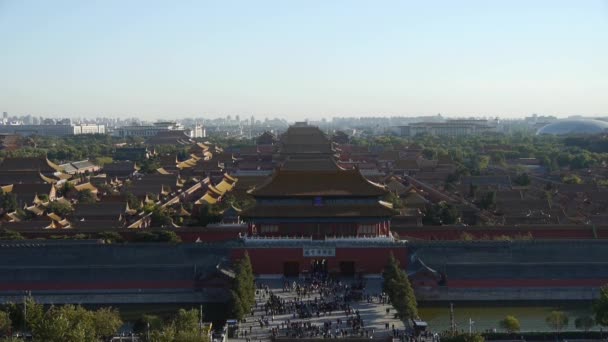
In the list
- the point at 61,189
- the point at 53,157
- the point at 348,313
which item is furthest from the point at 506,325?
the point at 53,157

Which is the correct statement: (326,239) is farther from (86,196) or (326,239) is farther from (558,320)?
(86,196)

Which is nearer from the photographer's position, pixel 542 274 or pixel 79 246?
pixel 542 274

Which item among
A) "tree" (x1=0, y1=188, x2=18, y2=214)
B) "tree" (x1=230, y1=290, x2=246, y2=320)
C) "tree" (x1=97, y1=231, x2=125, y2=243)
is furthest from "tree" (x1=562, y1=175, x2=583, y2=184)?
"tree" (x1=230, y1=290, x2=246, y2=320)

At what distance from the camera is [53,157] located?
7819cm

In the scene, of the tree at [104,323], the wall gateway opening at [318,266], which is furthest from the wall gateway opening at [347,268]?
the tree at [104,323]

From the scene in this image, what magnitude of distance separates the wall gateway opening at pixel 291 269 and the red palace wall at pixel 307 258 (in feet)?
0.40

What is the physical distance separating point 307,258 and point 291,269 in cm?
78

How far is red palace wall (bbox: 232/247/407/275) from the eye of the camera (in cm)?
2733

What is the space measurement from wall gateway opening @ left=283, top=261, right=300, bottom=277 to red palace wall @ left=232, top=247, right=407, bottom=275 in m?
0.12

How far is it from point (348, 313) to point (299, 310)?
156 cm

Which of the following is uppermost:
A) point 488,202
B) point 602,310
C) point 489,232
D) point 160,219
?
point 488,202

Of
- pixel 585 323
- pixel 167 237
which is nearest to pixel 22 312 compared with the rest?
pixel 167 237

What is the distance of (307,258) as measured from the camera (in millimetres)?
27359

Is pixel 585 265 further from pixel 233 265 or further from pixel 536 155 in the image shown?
pixel 536 155
